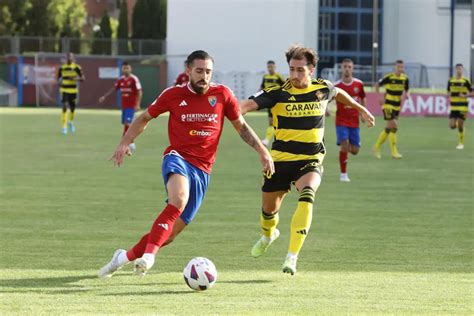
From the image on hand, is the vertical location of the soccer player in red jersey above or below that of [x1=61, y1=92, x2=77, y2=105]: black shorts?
above

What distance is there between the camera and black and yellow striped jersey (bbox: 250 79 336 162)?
10.3 meters

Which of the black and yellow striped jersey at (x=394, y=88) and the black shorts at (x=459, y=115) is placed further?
the black shorts at (x=459, y=115)

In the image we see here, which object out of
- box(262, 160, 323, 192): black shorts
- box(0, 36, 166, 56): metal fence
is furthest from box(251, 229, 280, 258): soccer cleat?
box(0, 36, 166, 56): metal fence

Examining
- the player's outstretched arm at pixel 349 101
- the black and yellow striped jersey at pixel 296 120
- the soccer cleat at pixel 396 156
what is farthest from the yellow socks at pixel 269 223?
the soccer cleat at pixel 396 156

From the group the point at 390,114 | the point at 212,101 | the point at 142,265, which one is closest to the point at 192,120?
the point at 212,101

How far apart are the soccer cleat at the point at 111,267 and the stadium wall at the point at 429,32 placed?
60566 mm

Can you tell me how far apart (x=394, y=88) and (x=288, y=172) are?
666 inches

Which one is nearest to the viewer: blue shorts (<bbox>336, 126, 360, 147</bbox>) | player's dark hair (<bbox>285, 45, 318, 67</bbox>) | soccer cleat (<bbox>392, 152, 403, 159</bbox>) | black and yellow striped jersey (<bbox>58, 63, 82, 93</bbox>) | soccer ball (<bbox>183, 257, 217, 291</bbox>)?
soccer ball (<bbox>183, 257, 217, 291</bbox>)

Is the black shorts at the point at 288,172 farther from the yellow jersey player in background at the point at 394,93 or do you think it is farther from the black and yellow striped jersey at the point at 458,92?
Result: the black and yellow striped jersey at the point at 458,92

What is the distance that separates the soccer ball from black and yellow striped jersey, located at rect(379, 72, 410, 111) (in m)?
18.1

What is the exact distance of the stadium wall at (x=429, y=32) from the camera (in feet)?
224

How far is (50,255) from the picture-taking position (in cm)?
1077

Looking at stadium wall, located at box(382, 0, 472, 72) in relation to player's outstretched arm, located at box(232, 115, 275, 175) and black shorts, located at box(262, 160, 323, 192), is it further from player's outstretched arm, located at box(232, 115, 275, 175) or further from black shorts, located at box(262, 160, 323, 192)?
player's outstretched arm, located at box(232, 115, 275, 175)

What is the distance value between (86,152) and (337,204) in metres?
10.7
